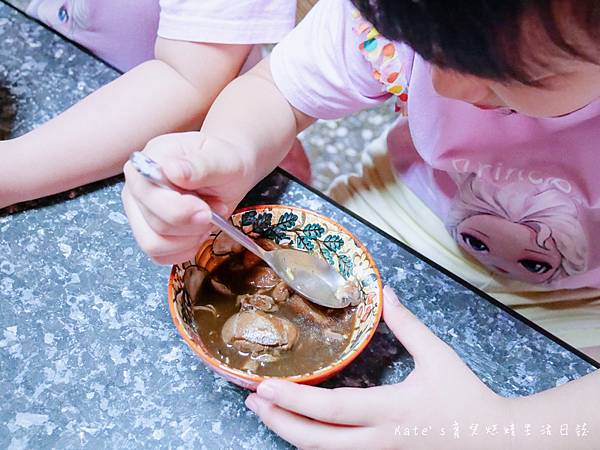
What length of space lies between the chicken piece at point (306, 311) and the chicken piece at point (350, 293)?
25mm

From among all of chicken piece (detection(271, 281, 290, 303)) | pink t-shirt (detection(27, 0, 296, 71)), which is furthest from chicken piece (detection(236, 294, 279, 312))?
pink t-shirt (detection(27, 0, 296, 71))

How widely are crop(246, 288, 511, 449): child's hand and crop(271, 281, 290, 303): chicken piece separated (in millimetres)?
114

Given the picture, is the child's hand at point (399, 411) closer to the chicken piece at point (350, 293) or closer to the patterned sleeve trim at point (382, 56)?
the chicken piece at point (350, 293)

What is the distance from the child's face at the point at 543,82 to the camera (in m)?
0.46

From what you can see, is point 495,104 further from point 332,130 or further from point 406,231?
point 332,130

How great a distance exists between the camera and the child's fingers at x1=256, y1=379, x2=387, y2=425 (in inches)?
21.4

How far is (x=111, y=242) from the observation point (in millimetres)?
702

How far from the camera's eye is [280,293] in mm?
655

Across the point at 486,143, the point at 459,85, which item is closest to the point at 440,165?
the point at 486,143

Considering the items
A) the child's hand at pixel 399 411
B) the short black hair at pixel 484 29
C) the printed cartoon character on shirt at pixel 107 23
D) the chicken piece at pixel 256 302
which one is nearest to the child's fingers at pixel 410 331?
the child's hand at pixel 399 411

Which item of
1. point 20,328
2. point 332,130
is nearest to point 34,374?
point 20,328

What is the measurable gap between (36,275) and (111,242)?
3.1 inches

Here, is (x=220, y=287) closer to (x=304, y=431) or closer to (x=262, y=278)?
(x=262, y=278)

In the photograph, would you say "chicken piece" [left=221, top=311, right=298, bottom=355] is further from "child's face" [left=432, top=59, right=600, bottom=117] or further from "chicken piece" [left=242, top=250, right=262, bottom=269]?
"child's face" [left=432, top=59, right=600, bottom=117]
